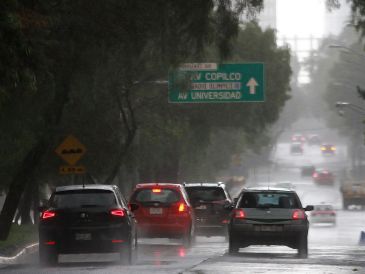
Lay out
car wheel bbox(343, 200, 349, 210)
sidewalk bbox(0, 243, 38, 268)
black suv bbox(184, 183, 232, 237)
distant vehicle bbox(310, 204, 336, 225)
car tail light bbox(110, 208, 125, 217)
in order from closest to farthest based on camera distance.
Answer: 1. car tail light bbox(110, 208, 125, 217)
2. sidewalk bbox(0, 243, 38, 268)
3. black suv bbox(184, 183, 232, 237)
4. distant vehicle bbox(310, 204, 336, 225)
5. car wheel bbox(343, 200, 349, 210)

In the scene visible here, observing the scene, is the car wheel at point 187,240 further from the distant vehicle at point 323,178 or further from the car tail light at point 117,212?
the distant vehicle at point 323,178

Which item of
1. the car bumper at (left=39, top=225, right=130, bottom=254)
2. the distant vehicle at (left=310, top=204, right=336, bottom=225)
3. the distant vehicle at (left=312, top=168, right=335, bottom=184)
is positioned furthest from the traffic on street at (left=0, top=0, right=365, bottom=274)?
the distant vehicle at (left=312, top=168, right=335, bottom=184)

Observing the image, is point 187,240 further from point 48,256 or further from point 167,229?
point 48,256

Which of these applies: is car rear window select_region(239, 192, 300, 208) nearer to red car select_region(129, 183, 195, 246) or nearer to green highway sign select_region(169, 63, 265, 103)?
red car select_region(129, 183, 195, 246)

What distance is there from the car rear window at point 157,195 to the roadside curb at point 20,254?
10.4 ft

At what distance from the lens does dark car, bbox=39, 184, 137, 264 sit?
2433 cm

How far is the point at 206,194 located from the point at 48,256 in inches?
587

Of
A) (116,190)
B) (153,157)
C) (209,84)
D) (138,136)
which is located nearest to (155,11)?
(116,190)

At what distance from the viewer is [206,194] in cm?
3916

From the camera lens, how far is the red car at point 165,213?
110ft

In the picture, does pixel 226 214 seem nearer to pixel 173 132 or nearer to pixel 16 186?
pixel 16 186

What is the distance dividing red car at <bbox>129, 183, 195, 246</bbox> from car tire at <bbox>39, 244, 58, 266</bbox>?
A: 870 centimetres

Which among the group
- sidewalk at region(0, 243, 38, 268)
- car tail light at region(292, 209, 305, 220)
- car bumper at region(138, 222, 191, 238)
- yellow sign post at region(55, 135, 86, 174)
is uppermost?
yellow sign post at region(55, 135, 86, 174)

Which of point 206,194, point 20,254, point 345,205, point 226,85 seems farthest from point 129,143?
point 345,205
